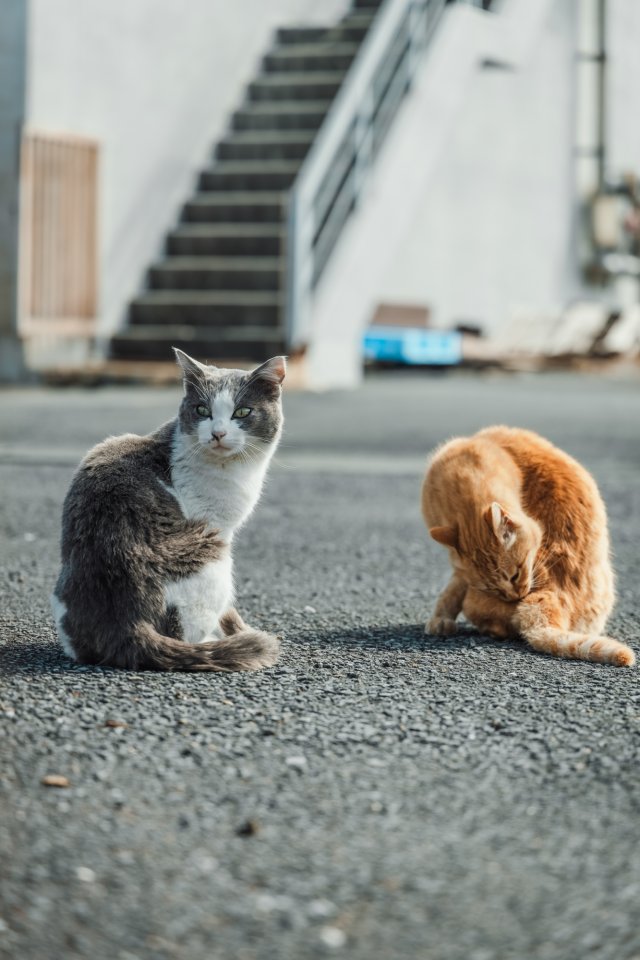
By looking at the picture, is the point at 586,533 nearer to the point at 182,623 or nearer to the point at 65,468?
the point at 182,623

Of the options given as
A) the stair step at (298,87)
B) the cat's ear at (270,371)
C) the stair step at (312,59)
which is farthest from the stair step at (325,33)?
the cat's ear at (270,371)

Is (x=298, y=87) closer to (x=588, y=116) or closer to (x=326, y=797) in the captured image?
(x=588, y=116)

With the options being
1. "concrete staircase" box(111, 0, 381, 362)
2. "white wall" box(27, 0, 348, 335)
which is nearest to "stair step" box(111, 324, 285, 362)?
"concrete staircase" box(111, 0, 381, 362)

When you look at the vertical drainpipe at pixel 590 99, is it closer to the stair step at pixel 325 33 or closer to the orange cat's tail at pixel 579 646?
the stair step at pixel 325 33

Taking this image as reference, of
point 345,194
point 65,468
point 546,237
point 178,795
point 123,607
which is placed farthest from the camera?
point 546,237

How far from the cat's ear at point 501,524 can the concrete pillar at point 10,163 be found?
935 centimetres

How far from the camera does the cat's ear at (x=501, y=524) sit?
3.86 meters

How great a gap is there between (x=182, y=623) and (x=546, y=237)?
1894cm

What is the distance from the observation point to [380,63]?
46.5 ft

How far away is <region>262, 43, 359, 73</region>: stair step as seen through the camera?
50.3ft

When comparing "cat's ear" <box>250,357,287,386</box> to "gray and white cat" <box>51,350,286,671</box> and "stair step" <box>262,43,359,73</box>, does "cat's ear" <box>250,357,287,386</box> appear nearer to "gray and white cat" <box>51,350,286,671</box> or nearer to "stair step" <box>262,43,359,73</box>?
"gray and white cat" <box>51,350,286,671</box>

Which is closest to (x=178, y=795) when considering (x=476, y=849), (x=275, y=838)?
(x=275, y=838)

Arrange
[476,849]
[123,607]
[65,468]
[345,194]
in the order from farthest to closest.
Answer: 1. [345,194]
2. [65,468]
3. [123,607]
4. [476,849]

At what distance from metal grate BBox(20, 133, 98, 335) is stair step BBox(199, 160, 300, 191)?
5.56 ft
